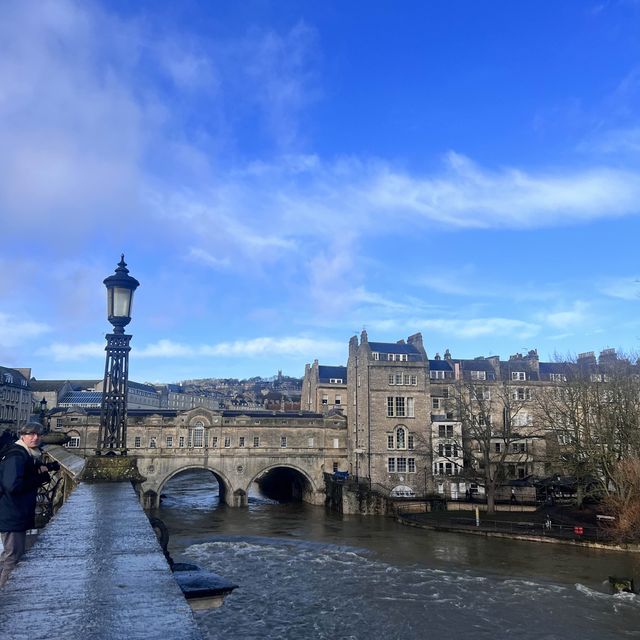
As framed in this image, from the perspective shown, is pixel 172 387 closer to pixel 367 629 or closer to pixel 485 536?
pixel 485 536

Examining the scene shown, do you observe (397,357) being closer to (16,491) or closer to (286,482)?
(286,482)

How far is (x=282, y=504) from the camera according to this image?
215ft

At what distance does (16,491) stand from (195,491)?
76.8 meters

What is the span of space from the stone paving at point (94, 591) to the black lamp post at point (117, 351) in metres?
6.17

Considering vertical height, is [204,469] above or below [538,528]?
above

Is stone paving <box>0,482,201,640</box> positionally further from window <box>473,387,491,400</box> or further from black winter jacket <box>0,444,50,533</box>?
window <box>473,387,491,400</box>

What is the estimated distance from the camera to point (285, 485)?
258 feet

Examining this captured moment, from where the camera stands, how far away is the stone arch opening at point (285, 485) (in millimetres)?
66375

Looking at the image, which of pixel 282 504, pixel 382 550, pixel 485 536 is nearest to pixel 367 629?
pixel 382 550

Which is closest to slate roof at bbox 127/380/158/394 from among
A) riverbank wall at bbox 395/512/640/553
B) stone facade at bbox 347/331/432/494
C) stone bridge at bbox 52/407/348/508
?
stone bridge at bbox 52/407/348/508

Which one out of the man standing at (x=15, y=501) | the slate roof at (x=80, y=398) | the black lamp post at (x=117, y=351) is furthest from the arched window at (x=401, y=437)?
the slate roof at (x=80, y=398)

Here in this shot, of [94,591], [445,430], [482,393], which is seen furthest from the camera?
[482,393]

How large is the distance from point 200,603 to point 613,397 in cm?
4745

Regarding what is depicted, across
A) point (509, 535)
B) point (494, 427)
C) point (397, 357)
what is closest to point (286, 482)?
point (397, 357)
